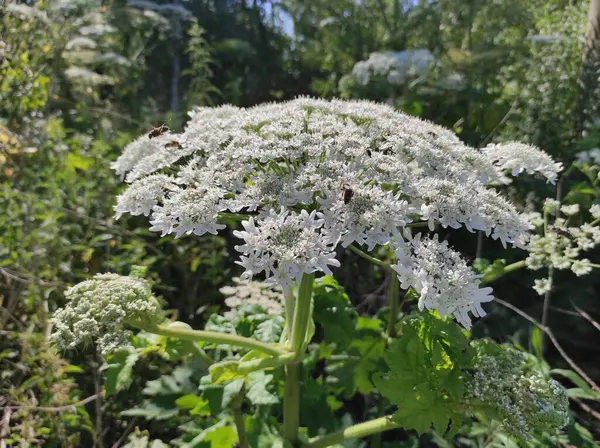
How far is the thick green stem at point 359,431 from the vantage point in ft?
5.45

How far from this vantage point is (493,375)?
4.91 feet

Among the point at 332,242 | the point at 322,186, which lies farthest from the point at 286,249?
the point at 322,186

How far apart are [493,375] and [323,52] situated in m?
10.5

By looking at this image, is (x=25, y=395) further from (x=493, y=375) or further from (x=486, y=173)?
(x=486, y=173)

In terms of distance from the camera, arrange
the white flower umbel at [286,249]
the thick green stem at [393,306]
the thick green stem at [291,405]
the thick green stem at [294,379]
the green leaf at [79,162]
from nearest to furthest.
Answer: the white flower umbel at [286,249]
the thick green stem at [294,379]
the thick green stem at [291,405]
the thick green stem at [393,306]
the green leaf at [79,162]

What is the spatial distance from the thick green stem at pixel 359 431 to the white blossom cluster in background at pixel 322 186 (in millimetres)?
515

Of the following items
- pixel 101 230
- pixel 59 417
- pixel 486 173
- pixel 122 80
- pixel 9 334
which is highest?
pixel 122 80

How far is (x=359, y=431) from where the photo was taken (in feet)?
5.65

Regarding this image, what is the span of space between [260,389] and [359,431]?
0.44 metres

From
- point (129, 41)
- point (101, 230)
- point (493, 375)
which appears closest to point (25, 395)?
point (101, 230)

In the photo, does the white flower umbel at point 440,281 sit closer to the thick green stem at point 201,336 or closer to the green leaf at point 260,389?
the thick green stem at point 201,336

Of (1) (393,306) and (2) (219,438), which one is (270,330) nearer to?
(2) (219,438)

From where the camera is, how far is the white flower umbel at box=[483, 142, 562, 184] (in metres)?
2.03

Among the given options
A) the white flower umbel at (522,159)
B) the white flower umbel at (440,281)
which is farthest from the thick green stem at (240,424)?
the white flower umbel at (522,159)
